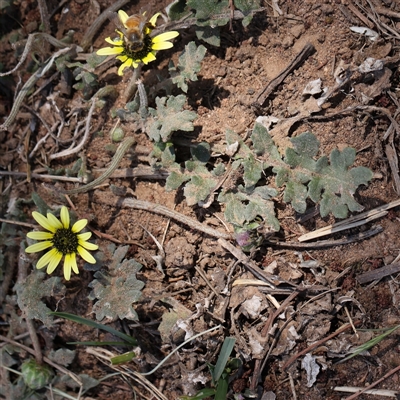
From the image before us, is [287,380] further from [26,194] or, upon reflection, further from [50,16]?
[50,16]

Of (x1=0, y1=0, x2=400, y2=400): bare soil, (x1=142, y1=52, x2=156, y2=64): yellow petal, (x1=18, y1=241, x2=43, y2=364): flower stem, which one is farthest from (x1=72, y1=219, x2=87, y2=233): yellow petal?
(x1=142, y1=52, x2=156, y2=64): yellow petal

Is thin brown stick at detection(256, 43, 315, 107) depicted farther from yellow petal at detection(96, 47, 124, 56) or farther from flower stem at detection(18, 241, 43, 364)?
flower stem at detection(18, 241, 43, 364)

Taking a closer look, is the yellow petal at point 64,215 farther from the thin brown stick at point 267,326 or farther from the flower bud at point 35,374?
the thin brown stick at point 267,326

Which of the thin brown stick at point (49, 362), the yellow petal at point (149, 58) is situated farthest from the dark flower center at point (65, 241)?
the yellow petal at point (149, 58)

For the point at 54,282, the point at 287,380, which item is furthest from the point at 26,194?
the point at 287,380

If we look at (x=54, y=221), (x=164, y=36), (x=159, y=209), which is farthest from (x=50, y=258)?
(x=164, y=36)
